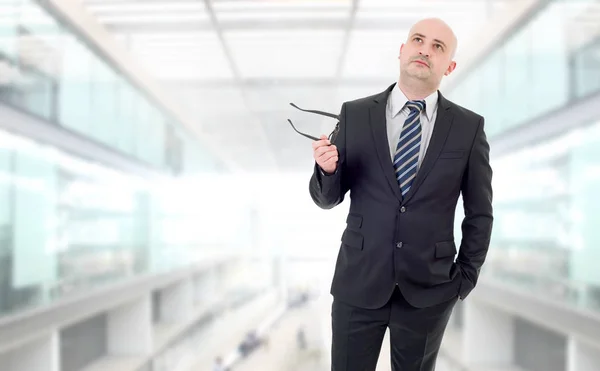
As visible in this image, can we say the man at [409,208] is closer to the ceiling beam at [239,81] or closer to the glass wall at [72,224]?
the glass wall at [72,224]

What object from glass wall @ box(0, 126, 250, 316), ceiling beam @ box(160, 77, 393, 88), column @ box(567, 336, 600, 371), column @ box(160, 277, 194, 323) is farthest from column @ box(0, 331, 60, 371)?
column @ box(160, 277, 194, 323)

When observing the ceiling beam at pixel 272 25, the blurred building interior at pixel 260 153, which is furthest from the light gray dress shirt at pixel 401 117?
the ceiling beam at pixel 272 25

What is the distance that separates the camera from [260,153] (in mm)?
5711

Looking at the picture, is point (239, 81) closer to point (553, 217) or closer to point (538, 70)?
point (538, 70)

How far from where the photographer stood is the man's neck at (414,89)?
147cm

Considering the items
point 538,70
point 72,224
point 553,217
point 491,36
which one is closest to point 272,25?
point 491,36

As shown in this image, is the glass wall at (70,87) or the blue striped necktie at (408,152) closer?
the blue striped necktie at (408,152)

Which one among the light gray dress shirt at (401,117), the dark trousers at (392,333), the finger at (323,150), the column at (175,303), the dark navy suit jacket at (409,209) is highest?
the light gray dress shirt at (401,117)

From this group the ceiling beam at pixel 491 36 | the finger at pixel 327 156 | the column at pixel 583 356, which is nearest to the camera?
the finger at pixel 327 156

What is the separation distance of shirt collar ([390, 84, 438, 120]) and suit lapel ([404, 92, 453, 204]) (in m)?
0.02

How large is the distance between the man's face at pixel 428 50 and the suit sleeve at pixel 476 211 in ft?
0.64

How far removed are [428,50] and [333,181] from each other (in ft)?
1.26

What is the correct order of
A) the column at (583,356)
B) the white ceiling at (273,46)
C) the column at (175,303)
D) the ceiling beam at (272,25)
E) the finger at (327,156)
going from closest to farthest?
the finger at (327,156), the column at (583,356), the white ceiling at (273,46), the ceiling beam at (272,25), the column at (175,303)

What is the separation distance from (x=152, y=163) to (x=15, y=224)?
3.27 metres
